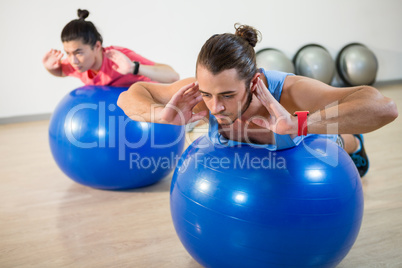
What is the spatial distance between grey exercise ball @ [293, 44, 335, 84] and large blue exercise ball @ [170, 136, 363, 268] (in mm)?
3622

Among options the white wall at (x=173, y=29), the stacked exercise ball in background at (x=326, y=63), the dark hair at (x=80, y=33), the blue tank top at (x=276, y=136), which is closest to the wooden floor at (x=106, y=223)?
the blue tank top at (x=276, y=136)

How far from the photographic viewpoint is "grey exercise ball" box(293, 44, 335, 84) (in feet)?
16.2

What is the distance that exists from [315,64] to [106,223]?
11.7 ft

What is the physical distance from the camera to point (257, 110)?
1510 mm

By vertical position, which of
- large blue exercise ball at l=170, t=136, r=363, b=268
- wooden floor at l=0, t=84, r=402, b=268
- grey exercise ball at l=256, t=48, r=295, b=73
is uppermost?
large blue exercise ball at l=170, t=136, r=363, b=268

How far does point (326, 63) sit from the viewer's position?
4.98 metres

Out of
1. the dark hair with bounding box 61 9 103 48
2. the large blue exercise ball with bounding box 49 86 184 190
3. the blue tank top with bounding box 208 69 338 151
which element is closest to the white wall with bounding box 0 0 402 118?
the dark hair with bounding box 61 9 103 48

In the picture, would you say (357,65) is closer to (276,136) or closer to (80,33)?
(80,33)

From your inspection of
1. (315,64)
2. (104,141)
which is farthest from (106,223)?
(315,64)

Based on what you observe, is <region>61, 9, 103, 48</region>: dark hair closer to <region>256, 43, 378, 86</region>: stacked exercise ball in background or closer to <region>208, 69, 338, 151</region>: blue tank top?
<region>208, 69, 338, 151</region>: blue tank top

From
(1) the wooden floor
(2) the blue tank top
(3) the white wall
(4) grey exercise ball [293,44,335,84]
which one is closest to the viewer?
(2) the blue tank top

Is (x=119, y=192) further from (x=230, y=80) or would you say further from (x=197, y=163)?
(x=230, y=80)

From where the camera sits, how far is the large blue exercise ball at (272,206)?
1327mm

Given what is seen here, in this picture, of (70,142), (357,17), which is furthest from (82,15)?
(357,17)
